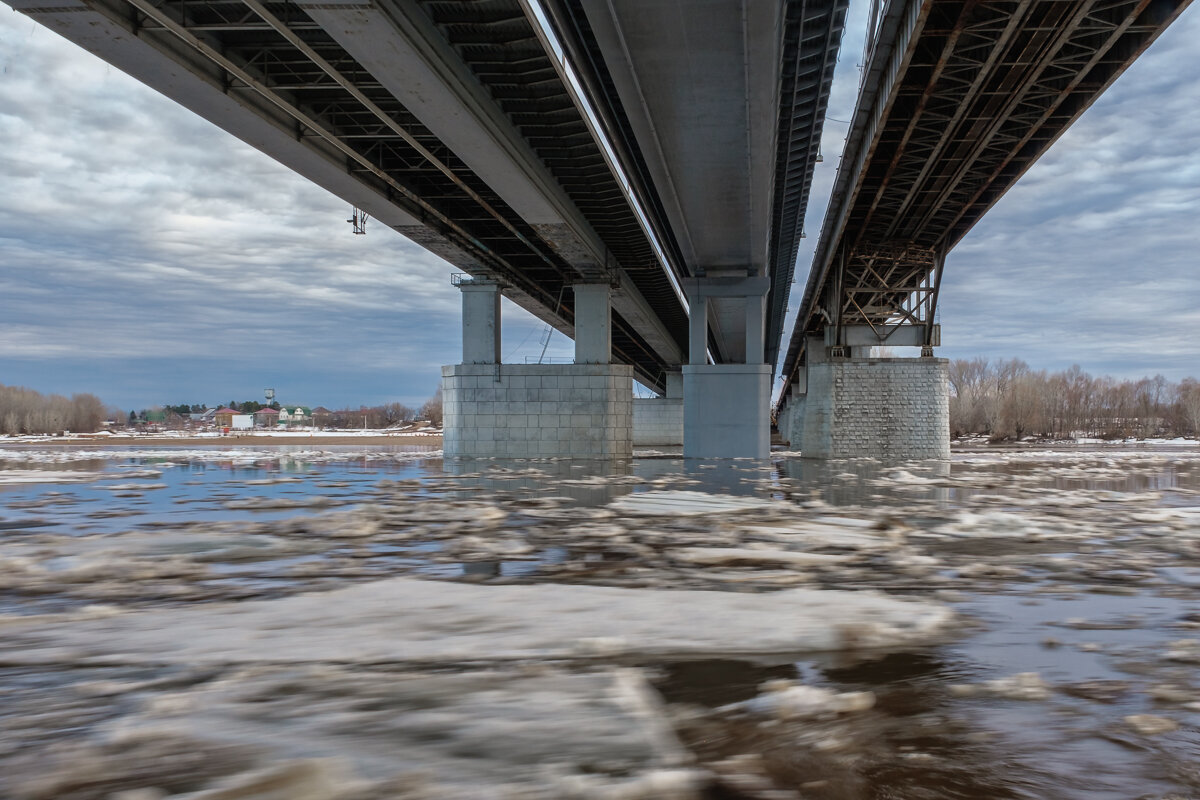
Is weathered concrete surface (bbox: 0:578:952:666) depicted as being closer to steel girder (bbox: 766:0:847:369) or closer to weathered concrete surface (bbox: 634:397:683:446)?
steel girder (bbox: 766:0:847:369)

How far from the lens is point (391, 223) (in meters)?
26.3

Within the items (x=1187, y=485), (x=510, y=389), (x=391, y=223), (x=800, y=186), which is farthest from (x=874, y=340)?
(x=391, y=223)

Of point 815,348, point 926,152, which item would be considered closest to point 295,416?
point 815,348

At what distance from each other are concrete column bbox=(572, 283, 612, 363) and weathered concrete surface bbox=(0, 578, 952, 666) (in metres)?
29.0

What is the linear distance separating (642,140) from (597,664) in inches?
635

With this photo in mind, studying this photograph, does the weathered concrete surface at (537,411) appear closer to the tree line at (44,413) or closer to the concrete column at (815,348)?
the concrete column at (815,348)

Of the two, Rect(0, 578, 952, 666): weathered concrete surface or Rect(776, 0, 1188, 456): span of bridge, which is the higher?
Rect(776, 0, 1188, 456): span of bridge

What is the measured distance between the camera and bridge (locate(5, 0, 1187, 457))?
13695 mm

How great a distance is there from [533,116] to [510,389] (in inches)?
690

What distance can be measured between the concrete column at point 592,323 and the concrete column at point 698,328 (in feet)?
14.9

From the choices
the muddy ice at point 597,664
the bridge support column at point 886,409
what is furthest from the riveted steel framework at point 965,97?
the muddy ice at point 597,664

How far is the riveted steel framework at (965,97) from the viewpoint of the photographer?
53.6ft

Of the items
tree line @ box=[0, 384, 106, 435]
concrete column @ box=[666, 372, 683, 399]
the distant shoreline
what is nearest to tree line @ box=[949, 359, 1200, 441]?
concrete column @ box=[666, 372, 683, 399]

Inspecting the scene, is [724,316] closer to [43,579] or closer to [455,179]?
[455,179]
